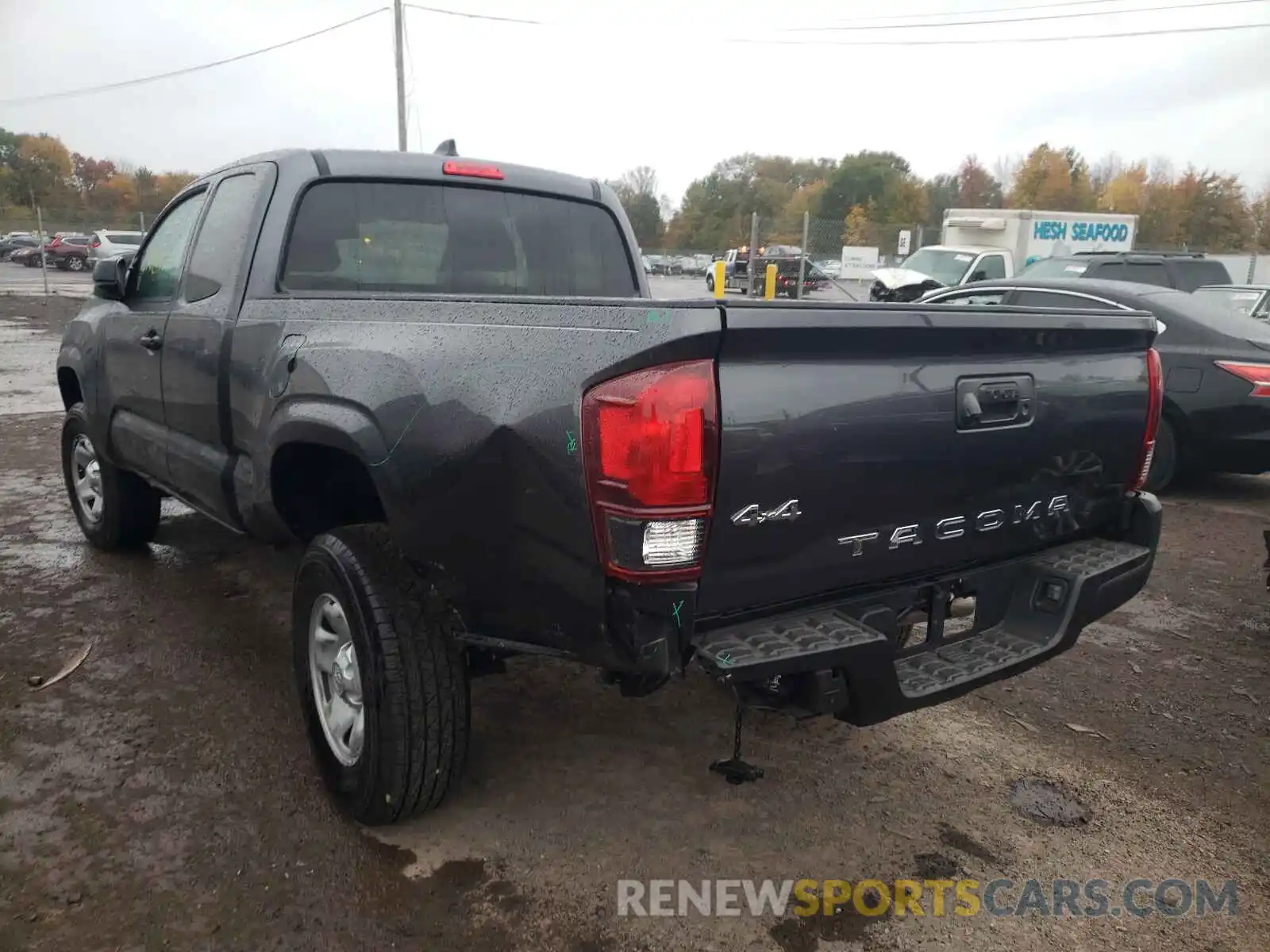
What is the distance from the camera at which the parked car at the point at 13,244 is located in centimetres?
4462

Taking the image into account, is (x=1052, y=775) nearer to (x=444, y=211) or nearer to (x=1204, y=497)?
(x=444, y=211)

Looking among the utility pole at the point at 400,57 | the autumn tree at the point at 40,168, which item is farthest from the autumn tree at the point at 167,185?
the utility pole at the point at 400,57

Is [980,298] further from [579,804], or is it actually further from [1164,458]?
[579,804]

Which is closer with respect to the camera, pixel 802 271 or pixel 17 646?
pixel 17 646

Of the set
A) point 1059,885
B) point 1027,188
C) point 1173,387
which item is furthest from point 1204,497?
point 1027,188

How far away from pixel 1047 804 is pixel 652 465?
192 centimetres

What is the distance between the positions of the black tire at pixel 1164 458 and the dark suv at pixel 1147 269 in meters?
5.69

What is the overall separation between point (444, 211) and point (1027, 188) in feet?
208

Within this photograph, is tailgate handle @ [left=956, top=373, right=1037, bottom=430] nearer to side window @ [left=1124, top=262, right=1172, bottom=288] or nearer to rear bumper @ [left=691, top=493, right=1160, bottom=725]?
rear bumper @ [left=691, top=493, right=1160, bottom=725]

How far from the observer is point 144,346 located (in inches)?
159

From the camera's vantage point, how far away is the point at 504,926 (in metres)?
2.38

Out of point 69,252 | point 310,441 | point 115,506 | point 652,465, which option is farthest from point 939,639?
point 69,252

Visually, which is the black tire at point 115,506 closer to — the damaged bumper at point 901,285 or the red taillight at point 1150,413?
the red taillight at point 1150,413

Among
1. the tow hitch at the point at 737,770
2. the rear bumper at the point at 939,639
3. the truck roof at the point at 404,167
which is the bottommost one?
the tow hitch at the point at 737,770
